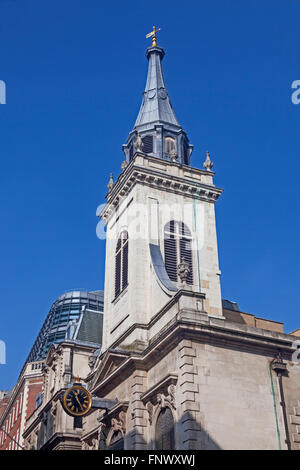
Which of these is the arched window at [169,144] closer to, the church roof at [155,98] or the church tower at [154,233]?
the church tower at [154,233]

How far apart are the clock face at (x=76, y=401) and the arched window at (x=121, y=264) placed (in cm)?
772

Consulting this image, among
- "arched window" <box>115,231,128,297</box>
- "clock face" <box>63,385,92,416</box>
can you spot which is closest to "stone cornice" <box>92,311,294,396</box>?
"clock face" <box>63,385,92,416</box>

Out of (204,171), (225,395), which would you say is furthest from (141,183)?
(225,395)

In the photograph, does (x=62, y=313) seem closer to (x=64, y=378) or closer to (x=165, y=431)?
(x=64, y=378)

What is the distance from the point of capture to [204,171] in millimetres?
38969

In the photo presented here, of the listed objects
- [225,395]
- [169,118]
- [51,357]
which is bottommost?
[225,395]

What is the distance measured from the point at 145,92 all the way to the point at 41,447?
88.6 ft

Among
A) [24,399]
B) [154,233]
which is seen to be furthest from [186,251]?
[24,399]

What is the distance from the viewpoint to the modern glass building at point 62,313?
2618 inches

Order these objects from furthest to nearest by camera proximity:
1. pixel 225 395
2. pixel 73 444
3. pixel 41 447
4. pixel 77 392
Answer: pixel 41 447, pixel 73 444, pixel 77 392, pixel 225 395

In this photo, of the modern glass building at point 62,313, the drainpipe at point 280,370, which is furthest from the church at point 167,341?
the modern glass building at point 62,313

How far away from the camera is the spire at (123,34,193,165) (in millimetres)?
39594

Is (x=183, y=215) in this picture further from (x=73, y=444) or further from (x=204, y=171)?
(x=73, y=444)

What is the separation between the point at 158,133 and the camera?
4044 cm
